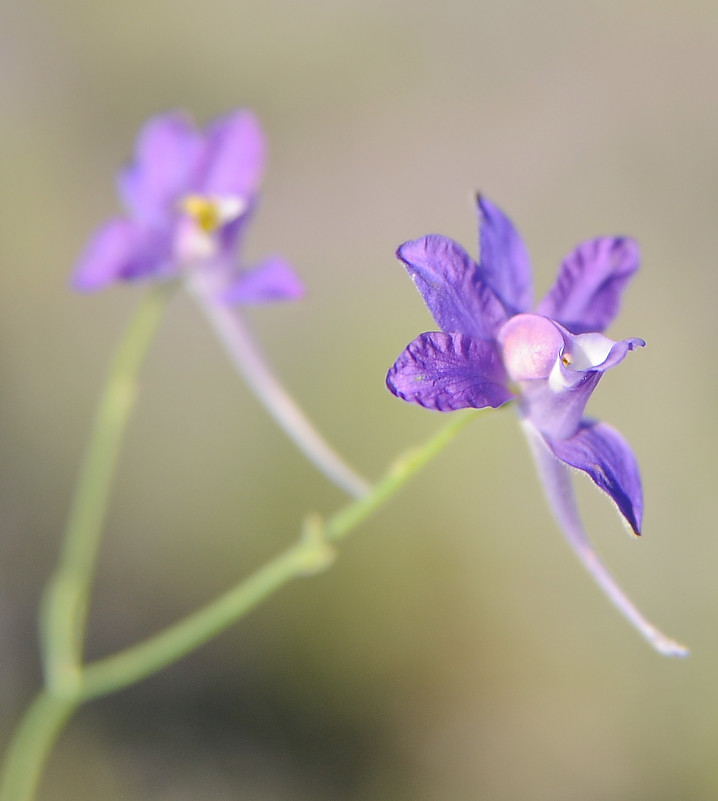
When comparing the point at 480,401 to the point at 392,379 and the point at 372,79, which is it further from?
the point at 372,79

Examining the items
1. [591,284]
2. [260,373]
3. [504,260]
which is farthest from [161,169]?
[591,284]

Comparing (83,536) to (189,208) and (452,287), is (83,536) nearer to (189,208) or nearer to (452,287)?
(189,208)

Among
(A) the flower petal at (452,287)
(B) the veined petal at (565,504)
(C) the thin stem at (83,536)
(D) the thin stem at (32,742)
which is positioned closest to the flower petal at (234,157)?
(C) the thin stem at (83,536)

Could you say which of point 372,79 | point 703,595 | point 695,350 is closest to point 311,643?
point 703,595

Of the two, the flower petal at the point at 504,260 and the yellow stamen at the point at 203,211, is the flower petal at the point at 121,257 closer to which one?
the yellow stamen at the point at 203,211

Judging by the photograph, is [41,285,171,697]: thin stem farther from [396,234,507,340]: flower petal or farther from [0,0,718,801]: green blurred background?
[0,0,718,801]: green blurred background

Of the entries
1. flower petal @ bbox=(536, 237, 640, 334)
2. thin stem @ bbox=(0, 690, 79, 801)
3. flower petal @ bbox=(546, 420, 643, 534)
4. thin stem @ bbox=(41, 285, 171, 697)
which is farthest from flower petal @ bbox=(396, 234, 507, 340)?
thin stem @ bbox=(0, 690, 79, 801)

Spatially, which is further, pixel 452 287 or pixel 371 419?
pixel 371 419
